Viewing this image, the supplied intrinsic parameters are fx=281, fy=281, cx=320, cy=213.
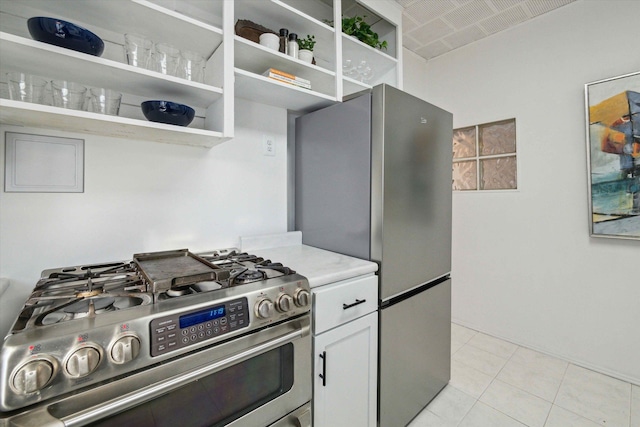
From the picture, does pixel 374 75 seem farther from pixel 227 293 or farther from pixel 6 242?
pixel 6 242

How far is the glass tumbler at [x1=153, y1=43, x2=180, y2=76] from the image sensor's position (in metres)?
1.14

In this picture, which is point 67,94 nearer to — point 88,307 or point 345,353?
point 88,307

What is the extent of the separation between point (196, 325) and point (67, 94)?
910 millimetres

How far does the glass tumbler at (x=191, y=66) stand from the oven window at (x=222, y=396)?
1.16 metres

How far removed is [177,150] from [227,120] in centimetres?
40

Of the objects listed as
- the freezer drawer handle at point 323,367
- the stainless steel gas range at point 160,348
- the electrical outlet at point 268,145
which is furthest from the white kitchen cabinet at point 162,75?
the freezer drawer handle at point 323,367

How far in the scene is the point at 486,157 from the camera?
102 inches

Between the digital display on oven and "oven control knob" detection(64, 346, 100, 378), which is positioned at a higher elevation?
the digital display on oven

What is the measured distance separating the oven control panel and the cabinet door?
39cm

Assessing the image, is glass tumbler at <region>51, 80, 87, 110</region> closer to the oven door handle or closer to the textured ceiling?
the oven door handle

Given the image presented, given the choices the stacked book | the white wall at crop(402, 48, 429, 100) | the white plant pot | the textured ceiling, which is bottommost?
the stacked book

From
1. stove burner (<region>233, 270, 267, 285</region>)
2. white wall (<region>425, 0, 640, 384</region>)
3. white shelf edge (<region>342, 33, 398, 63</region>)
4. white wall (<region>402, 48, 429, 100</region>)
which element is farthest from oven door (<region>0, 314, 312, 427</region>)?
white wall (<region>402, 48, 429, 100</region>)

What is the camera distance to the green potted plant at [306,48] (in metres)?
1.54

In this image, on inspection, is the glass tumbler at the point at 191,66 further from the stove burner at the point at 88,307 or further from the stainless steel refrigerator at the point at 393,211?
the stove burner at the point at 88,307
